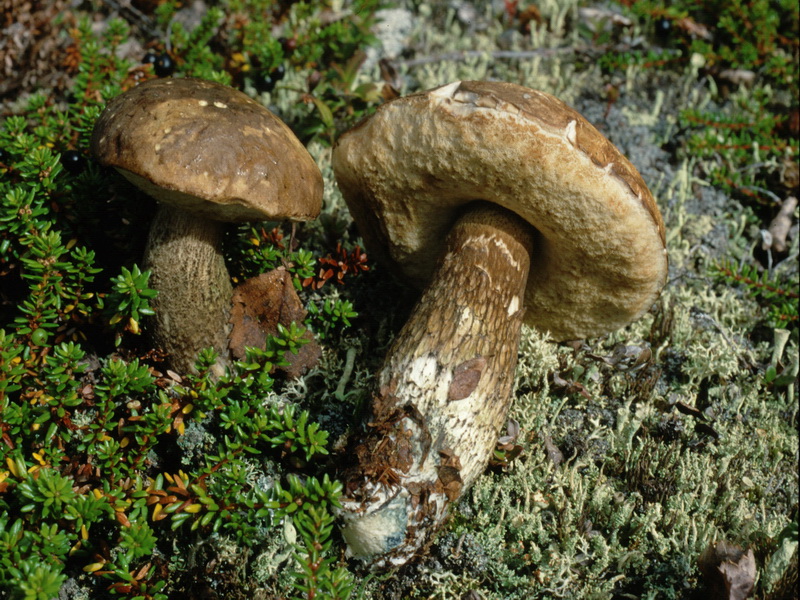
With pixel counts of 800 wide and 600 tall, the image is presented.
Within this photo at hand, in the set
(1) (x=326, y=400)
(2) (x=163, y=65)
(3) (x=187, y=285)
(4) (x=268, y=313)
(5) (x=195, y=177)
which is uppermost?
(5) (x=195, y=177)

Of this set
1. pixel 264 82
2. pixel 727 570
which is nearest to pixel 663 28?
pixel 264 82

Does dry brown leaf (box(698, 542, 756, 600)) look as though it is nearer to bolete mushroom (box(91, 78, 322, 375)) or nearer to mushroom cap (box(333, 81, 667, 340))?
mushroom cap (box(333, 81, 667, 340))

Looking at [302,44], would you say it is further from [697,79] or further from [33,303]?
[697,79]

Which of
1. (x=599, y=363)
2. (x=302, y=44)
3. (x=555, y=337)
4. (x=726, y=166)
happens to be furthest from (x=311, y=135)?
(x=726, y=166)

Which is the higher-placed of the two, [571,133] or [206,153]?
[571,133]

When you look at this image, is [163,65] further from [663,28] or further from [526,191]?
[663,28]

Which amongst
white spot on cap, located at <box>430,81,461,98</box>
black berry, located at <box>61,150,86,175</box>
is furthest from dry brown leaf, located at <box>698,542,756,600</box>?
black berry, located at <box>61,150,86,175</box>
